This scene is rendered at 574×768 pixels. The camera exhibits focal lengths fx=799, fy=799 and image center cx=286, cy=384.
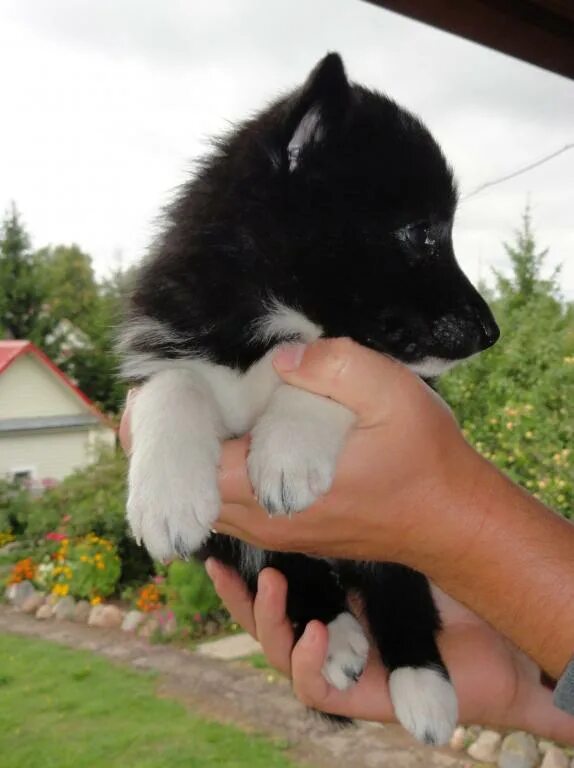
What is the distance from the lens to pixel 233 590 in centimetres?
169

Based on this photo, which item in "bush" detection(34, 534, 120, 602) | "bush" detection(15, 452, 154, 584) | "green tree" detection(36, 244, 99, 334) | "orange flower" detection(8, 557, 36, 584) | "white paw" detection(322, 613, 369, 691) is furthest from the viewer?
"bush" detection(15, 452, 154, 584)

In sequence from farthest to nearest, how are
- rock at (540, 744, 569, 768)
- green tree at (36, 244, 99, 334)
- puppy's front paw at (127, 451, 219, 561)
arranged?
green tree at (36, 244, 99, 334), rock at (540, 744, 569, 768), puppy's front paw at (127, 451, 219, 561)

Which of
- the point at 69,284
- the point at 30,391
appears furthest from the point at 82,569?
the point at 69,284

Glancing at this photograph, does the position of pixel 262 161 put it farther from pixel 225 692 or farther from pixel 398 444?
pixel 225 692

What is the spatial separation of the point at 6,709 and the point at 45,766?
0.28 metres

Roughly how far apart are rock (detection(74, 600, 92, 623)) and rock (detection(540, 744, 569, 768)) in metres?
2.03

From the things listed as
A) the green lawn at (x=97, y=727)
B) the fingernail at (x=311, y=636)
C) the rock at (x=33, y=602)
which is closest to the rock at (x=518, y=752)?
the green lawn at (x=97, y=727)

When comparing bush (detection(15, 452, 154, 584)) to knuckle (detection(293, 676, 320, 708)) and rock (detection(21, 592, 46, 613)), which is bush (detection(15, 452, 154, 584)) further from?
knuckle (detection(293, 676, 320, 708))

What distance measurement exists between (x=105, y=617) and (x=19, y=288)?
1.50m

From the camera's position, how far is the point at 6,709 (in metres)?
2.62

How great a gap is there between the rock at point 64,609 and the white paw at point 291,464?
102 inches

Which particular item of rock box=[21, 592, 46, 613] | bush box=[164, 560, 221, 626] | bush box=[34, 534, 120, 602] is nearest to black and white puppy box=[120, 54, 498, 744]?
bush box=[164, 560, 221, 626]

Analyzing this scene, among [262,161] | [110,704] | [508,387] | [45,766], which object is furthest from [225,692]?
[262,161]

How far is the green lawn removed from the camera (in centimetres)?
252
